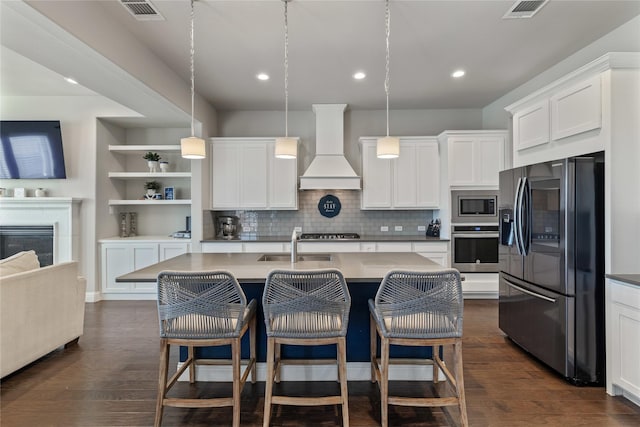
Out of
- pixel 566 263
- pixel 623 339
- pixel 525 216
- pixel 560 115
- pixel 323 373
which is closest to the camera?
pixel 623 339

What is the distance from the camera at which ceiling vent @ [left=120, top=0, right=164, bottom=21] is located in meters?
2.46

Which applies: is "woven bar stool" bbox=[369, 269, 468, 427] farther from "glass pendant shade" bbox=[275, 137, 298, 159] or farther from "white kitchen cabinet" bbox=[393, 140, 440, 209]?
"white kitchen cabinet" bbox=[393, 140, 440, 209]

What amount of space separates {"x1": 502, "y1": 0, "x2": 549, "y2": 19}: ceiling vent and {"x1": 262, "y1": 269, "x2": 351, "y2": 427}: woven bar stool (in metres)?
2.49

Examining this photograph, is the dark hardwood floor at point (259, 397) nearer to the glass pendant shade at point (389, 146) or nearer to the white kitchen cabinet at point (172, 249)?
the white kitchen cabinet at point (172, 249)

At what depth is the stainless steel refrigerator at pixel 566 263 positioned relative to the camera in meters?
2.39

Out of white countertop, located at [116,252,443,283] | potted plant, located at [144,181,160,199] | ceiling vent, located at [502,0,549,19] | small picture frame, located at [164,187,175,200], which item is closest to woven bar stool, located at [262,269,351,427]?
white countertop, located at [116,252,443,283]

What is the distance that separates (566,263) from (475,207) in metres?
2.25

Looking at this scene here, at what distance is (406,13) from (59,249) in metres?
5.06

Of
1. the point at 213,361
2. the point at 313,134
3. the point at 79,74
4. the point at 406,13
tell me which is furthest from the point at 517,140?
the point at 79,74

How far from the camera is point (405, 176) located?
4898 mm

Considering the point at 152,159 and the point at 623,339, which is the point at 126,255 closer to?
the point at 152,159

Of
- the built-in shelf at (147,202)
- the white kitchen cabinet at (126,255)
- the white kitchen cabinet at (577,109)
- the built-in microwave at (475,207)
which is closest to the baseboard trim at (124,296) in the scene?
the white kitchen cabinet at (126,255)

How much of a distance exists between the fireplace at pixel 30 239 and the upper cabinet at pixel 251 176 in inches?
86.8

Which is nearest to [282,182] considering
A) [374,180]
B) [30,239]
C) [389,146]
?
[374,180]
